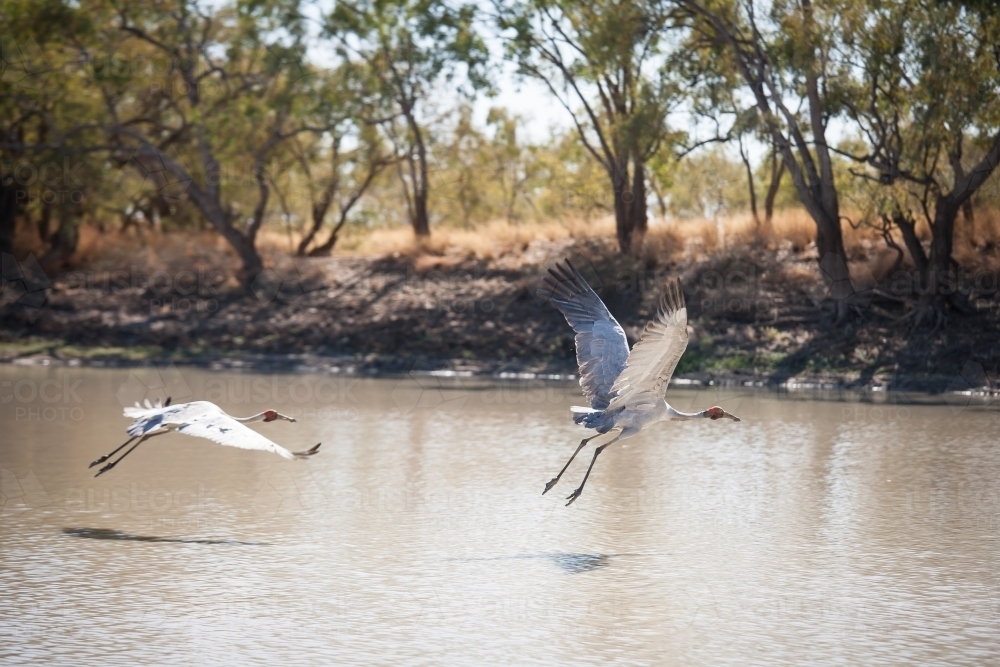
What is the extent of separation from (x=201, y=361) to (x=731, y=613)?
18256mm

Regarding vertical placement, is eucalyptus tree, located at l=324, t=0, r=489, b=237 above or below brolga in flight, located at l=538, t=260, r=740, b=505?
above

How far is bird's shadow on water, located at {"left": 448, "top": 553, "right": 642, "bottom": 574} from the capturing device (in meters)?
9.08

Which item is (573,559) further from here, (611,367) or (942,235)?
(942,235)

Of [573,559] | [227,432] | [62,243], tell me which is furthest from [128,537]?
[62,243]

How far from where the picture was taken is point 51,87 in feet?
91.7

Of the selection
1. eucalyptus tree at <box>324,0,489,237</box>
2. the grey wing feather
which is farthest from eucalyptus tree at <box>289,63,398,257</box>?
the grey wing feather

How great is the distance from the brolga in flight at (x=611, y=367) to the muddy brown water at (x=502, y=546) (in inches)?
35.9

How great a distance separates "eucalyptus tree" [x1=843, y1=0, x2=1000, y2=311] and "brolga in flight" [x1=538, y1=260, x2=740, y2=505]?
1203 cm

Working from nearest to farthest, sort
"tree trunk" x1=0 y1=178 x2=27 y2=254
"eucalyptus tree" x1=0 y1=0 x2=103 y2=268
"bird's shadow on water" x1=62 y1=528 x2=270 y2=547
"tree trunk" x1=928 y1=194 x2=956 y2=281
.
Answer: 1. "bird's shadow on water" x1=62 y1=528 x2=270 y2=547
2. "tree trunk" x1=928 y1=194 x2=956 y2=281
3. "eucalyptus tree" x1=0 y1=0 x2=103 y2=268
4. "tree trunk" x1=0 y1=178 x2=27 y2=254

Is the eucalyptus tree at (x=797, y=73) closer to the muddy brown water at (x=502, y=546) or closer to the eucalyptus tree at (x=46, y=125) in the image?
the muddy brown water at (x=502, y=546)

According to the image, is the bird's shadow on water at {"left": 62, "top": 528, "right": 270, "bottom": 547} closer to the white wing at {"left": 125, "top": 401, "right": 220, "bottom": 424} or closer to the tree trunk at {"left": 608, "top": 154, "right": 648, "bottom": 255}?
the white wing at {"left": 125, "top": 401, "right": 220, "bottom": 424}

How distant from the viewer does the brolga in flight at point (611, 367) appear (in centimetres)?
958

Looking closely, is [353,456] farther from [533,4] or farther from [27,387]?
[533,4]

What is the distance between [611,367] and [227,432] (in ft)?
10.3
